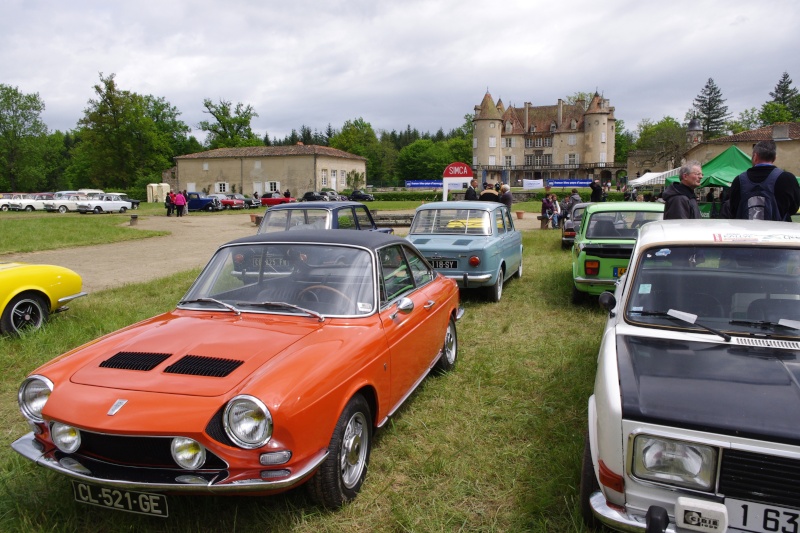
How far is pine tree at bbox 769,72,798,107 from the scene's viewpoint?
91.0m

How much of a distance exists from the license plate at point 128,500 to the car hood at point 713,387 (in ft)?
7.35

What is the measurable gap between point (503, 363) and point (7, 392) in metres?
4.73

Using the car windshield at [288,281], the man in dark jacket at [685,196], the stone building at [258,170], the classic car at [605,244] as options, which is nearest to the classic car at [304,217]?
the classic car at [605,244]

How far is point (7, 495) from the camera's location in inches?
131

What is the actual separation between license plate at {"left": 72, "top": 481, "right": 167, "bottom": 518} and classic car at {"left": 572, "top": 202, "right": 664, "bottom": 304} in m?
6.47

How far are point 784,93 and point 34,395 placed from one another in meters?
115

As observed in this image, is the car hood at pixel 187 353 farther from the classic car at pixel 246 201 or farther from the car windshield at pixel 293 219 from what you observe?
the classic car at pixel 246 201

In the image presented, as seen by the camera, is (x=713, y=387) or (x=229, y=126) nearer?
(x=713, y=387)

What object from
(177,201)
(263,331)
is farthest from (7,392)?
(177,201)

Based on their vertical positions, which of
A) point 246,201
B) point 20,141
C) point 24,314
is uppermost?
point 20,141

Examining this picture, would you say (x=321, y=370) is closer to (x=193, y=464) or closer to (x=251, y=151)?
(x=193, y=464)

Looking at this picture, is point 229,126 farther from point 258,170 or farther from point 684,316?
point 684,316

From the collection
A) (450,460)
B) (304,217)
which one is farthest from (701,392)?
(304,217)

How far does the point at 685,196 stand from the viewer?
615 cm
